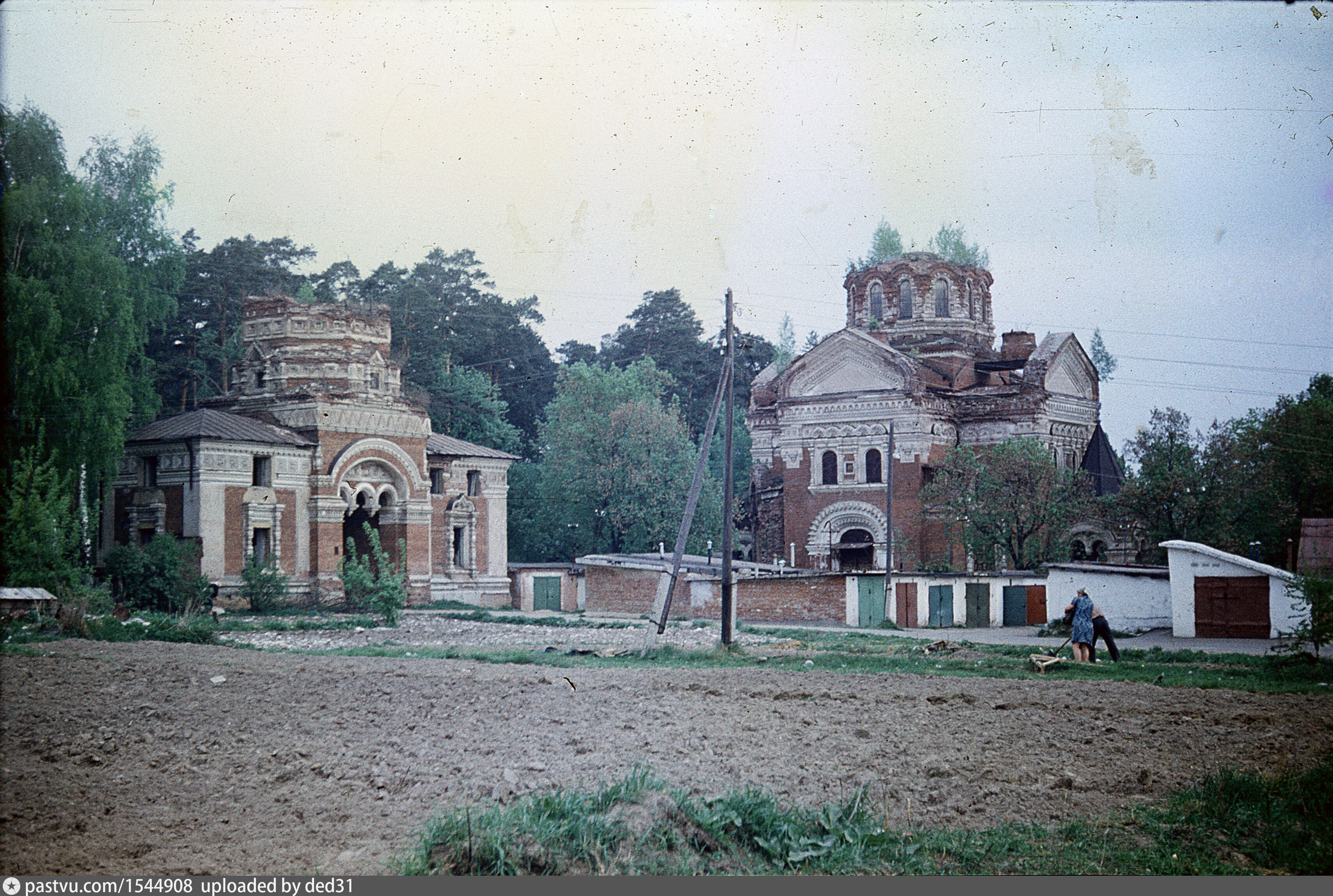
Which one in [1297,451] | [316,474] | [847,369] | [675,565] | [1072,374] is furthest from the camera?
[1072,374]

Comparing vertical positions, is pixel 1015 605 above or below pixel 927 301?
below

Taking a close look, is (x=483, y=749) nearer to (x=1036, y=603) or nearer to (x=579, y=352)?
(x=1036, y=603)

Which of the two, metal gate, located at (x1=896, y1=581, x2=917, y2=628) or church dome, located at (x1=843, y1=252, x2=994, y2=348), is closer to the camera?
metal gate, located at (x1=896, y1=581, x2=917, y2=628)

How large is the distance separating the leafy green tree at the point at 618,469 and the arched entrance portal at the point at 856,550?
7841 millimetres

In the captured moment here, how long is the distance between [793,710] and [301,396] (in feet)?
94.1

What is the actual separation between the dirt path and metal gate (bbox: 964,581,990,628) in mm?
18829

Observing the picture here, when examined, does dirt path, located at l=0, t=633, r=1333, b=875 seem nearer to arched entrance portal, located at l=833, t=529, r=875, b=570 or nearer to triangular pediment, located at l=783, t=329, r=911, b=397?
arched entrance portal, located at l=833, t=529, r=875, b=570

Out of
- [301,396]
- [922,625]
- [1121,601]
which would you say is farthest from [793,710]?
[301,396]

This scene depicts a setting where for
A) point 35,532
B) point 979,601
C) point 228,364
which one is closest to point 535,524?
point 228,364

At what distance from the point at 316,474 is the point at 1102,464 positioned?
28.9 m

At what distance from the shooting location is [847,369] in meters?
43.8

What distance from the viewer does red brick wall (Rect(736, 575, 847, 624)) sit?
33062mm

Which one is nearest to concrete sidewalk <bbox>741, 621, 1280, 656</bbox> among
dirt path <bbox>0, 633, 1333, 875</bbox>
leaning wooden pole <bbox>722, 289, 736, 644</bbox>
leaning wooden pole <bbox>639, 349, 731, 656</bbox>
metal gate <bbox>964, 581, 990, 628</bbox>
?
metal gate <bbox>964, 581, 990, 628</bbox>

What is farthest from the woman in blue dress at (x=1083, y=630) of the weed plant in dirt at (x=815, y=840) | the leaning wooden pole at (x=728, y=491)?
the weed plant in dirt at (x=815, y=840)
